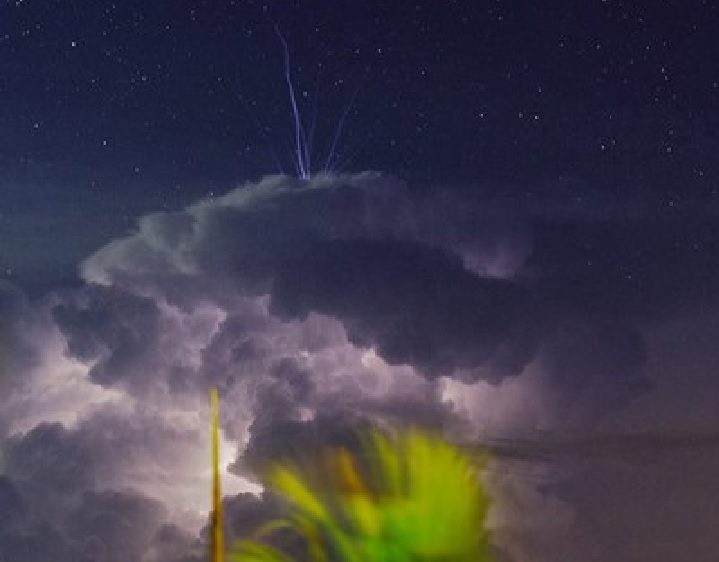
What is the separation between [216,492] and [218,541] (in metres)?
0.75

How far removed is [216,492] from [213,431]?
38.7 inches

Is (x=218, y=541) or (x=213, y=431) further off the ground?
(x=213, y=431)

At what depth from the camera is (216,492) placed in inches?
658

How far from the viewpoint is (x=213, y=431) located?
17.1 meters

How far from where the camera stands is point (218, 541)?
16.5 m

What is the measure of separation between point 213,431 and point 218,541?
1.73 metres
